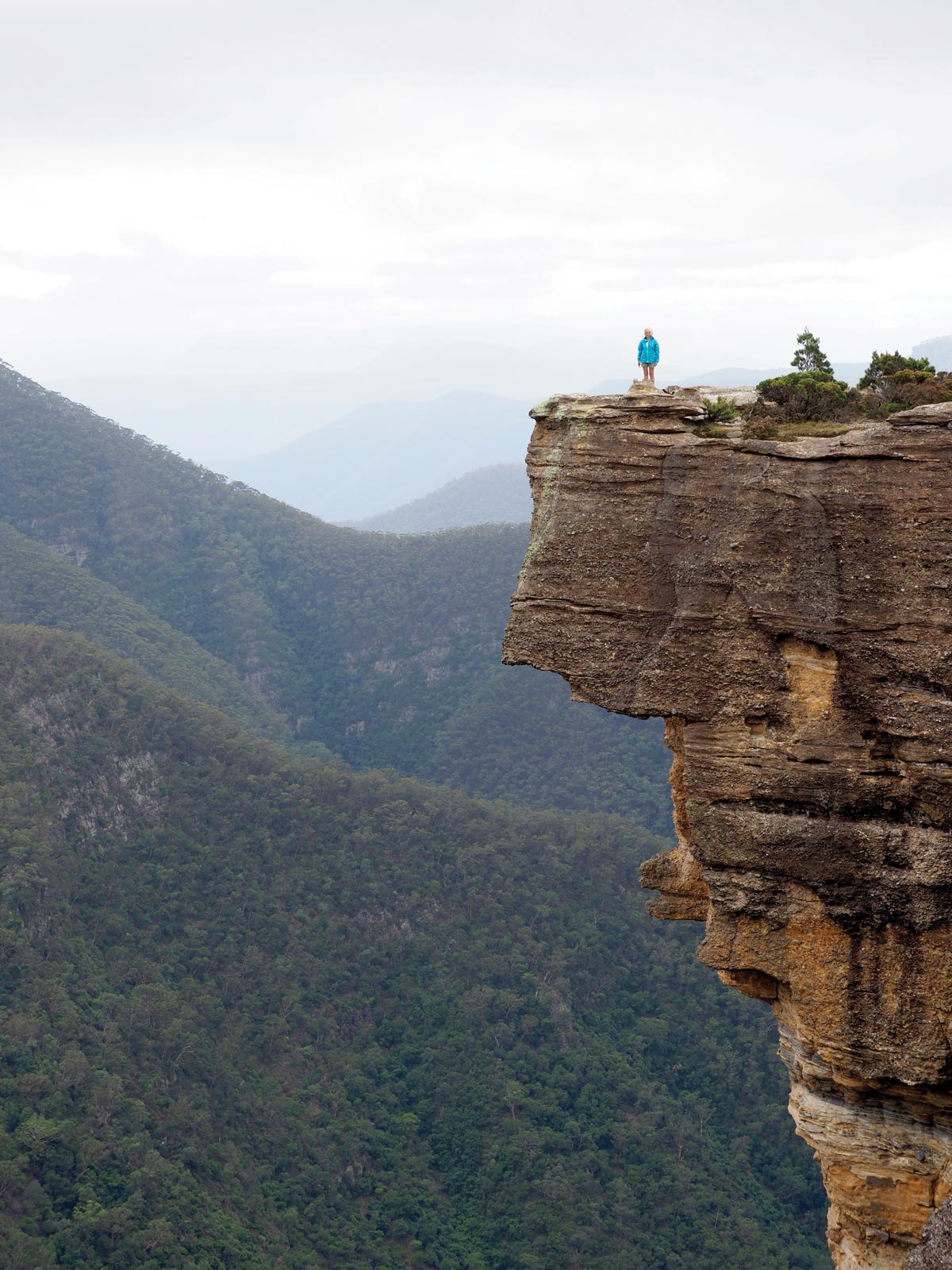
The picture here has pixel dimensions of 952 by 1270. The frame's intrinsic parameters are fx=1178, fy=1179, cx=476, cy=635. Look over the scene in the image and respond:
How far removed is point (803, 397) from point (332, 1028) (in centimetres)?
3654

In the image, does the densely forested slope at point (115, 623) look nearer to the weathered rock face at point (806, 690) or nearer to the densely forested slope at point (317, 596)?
the densely forested slope at point (317, 596)

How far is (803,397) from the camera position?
1055 cm

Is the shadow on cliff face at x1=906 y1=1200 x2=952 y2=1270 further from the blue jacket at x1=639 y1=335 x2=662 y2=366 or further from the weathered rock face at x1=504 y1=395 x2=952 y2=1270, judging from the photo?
the blue jacket at x1=639 y1=335 x2=662 y2=366

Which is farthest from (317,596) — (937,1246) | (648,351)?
(937,1246)

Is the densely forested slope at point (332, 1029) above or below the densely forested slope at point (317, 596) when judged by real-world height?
below

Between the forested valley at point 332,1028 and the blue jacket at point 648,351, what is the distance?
26.5m

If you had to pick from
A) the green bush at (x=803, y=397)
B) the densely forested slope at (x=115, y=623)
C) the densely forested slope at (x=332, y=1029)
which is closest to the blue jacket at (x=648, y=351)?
the green bush at (x=803, y=397)

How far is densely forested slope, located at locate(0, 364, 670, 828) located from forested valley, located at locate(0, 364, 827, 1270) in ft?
79.1

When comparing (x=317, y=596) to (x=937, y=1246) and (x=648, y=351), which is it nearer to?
Answer: (x=648, y=351)

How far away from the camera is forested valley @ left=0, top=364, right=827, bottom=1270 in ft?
109

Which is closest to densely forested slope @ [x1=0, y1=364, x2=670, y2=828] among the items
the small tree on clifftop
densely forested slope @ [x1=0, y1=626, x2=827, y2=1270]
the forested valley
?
the forested valley

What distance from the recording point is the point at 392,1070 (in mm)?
41000

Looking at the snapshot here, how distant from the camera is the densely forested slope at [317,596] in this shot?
261 ft

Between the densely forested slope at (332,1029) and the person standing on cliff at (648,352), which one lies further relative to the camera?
the densely forested slope at (332,1029)
